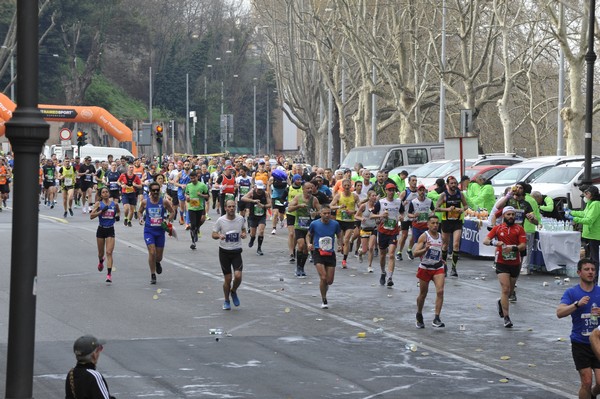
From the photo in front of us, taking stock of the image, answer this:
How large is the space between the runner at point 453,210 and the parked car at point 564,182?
7.06 metres

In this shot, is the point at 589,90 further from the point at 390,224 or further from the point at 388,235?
the point at 388,235

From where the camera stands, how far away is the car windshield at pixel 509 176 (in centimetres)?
2950

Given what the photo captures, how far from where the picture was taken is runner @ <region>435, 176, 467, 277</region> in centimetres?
2088

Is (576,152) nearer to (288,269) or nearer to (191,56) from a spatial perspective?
(288,269)

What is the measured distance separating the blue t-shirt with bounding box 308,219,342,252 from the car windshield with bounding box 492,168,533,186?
1332cm

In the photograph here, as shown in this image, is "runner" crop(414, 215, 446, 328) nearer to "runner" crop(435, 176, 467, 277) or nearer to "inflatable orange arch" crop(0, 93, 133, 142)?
"runner" crop(435, 176, 467, 277)

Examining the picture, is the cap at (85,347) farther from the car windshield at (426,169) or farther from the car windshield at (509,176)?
the car windshield at (426,169)

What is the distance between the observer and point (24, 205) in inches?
266

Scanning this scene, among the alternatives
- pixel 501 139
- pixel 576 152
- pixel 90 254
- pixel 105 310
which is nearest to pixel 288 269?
pixel 90 254

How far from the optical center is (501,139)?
243 ft

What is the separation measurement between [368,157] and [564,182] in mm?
10288

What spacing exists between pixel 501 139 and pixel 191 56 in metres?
43.4

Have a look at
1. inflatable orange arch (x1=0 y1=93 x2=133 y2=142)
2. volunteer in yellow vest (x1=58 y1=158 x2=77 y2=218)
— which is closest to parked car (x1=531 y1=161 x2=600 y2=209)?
volunteer in yellow vest (x1=58 y1=158 x2=77 y2=218)

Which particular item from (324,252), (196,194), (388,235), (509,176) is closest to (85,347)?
(324,252)
